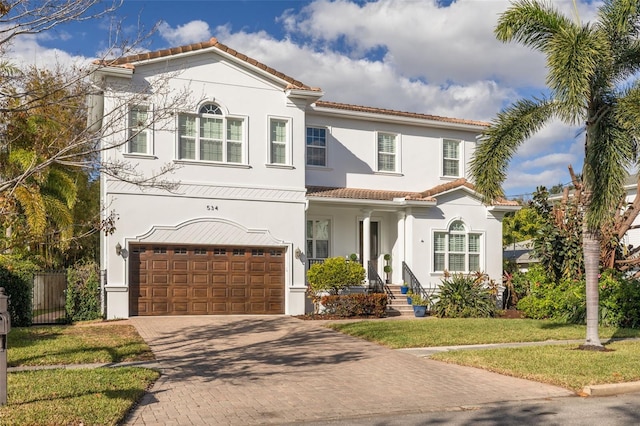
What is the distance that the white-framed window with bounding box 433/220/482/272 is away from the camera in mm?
24750

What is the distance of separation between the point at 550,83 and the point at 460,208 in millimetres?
12672

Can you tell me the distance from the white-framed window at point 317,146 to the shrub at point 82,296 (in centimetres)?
862

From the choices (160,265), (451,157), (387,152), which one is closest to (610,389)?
(160,265)

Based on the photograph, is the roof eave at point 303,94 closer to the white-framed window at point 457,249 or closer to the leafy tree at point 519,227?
the white-framed window at point 457,249

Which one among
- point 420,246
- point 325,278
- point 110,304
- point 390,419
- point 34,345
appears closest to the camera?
point 390,419

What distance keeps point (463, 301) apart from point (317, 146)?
7.53m

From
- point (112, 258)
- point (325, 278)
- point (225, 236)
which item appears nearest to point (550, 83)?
point (325, 278)

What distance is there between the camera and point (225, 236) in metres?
20.9

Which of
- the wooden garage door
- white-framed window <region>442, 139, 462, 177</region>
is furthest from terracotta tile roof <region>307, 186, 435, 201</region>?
the wooden garage door

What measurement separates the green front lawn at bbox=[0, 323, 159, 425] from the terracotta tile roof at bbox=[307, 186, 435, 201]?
913 centimetres

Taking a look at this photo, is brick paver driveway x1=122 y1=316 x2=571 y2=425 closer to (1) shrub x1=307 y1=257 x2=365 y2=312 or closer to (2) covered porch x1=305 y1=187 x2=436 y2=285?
(1) shrub x1=307 y1=257 x2=365 y2=312

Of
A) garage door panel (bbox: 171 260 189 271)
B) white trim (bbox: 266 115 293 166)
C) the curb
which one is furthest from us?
white trim (bbox: 266 115 293 166)

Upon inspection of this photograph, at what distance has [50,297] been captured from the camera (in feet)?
70.9

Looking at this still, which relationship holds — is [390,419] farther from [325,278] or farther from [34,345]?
[325,278]
